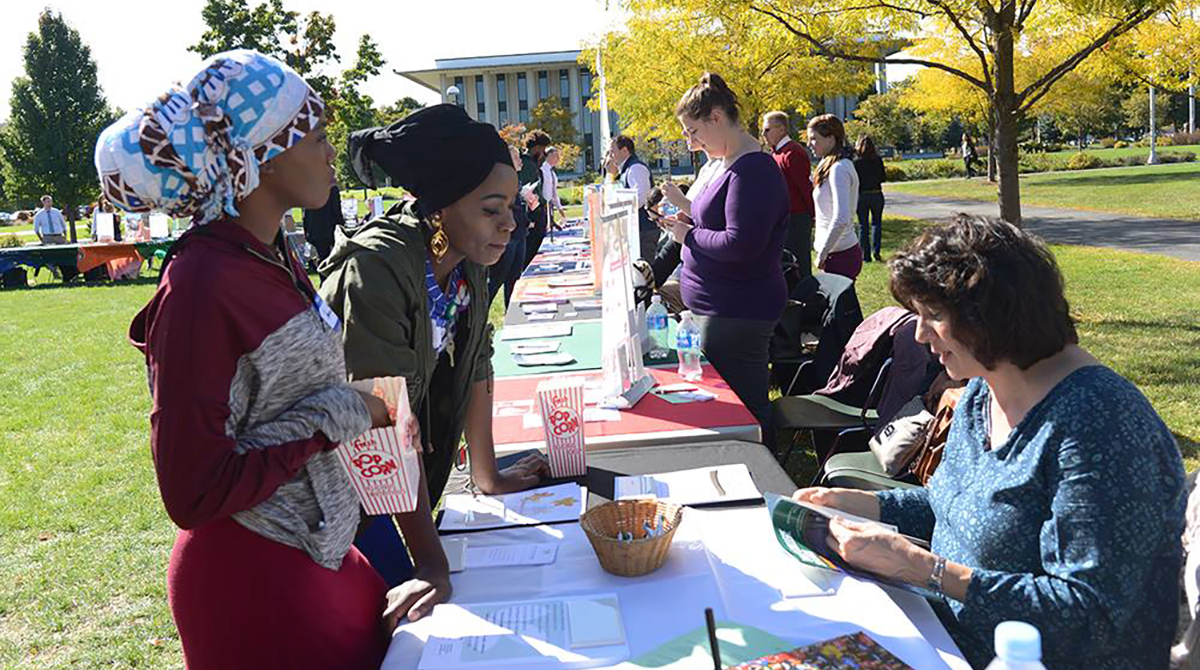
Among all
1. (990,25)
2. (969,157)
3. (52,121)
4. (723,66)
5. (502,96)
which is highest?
(502,96)

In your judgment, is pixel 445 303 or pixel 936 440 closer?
pixel 445 303

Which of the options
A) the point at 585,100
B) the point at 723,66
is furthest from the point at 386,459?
the point at 585,100

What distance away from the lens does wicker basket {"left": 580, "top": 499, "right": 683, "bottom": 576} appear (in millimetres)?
1676

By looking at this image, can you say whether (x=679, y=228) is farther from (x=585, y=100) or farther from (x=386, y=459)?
(x=585, y=100)

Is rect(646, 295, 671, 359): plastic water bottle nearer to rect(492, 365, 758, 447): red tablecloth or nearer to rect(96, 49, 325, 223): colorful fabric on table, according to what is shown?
rect(492, 365, 758, 447): red tablecloth

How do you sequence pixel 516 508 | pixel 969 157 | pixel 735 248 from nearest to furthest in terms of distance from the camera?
1. pixel 516 508
2. pixel 735 248
3. pixel 969 157

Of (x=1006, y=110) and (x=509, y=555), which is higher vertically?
(x=1006, y=110)

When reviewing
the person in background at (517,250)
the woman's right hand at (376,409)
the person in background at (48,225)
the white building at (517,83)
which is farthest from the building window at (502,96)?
the woman's right hand at (376,409)

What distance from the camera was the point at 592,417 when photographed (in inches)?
116

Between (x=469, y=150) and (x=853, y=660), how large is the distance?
4.25 ft

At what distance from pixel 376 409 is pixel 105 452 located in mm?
5098

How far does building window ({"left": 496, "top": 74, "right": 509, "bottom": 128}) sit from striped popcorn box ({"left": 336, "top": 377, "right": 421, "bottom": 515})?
225ft

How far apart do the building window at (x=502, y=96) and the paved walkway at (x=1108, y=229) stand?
170ft

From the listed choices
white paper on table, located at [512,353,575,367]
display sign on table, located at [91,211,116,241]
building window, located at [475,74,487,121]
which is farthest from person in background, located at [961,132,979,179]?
building window, located at [475,74,487,121]
